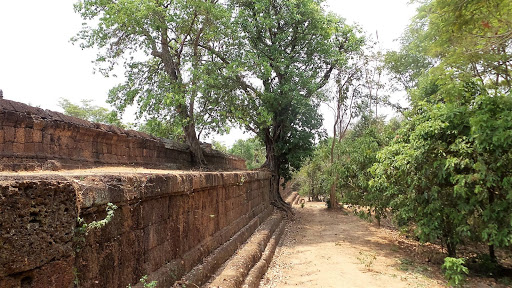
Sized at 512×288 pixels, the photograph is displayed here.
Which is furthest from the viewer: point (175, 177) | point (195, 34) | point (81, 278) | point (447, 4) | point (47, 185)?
point (195, 34)

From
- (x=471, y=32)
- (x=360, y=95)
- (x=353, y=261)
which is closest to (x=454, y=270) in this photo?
(x=353, y=261)

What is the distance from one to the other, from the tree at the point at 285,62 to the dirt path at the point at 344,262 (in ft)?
12.8

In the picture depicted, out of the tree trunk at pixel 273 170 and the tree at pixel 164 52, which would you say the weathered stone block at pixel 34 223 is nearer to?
→ the tree at pixel 164 52

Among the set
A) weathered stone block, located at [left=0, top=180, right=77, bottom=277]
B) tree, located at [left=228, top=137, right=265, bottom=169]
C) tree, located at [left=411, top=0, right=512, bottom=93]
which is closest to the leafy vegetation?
tree, located at [left=411, top=0, right=512, bottom=93]

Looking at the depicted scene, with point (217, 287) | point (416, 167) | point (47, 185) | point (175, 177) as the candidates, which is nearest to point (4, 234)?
point (47, 185)

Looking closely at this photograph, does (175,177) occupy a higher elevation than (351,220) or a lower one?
higher

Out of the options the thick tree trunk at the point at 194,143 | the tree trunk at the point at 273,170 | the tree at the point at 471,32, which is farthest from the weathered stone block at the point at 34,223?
the tree trunk at the point at 273,170

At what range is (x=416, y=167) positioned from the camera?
22.2 ft

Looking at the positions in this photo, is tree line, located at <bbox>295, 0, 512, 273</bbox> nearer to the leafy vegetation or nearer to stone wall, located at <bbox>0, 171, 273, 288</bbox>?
the leafy vegetation

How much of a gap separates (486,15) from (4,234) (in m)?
7.89

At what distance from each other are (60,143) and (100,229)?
3474mm

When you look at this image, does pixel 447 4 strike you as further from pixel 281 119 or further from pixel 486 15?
pixel 281 119

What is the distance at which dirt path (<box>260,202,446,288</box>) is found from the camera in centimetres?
580

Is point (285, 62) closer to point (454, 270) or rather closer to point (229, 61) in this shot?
point (229, 61)
